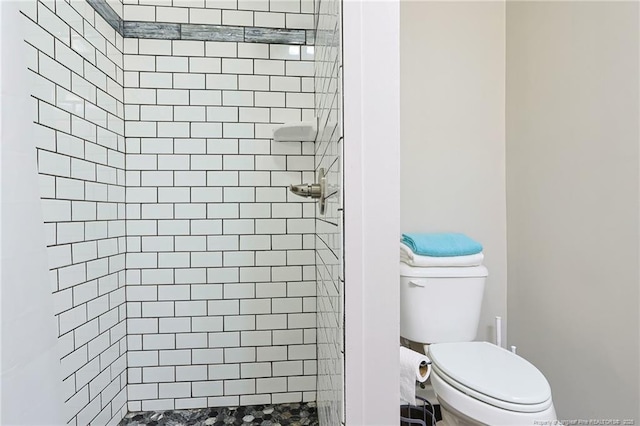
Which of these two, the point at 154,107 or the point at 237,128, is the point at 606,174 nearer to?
the point at 237,128

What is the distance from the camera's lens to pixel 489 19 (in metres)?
1.89

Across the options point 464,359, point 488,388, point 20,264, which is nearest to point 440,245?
point 464,359

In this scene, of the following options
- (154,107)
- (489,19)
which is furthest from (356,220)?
(489,19)

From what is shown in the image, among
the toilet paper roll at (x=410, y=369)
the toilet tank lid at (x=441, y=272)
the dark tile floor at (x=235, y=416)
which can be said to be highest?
the toilet tank lid at (x=441, y=272)

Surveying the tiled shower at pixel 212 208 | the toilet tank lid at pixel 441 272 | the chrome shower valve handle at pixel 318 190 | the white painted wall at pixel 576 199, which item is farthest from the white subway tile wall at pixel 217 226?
the white painted wall at pixel 576 199

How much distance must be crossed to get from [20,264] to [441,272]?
1.52 meters

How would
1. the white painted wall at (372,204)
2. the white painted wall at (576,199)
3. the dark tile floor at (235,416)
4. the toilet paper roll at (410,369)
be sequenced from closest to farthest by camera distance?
the white painted wall at (372,204)
the toilet paper roll at (410,369)
the white painted wall at (576,199)
the dark tile floor at (235,416)

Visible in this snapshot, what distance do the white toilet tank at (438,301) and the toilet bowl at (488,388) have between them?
0.14 meters

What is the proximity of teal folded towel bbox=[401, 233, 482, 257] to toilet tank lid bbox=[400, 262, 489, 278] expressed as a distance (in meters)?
0.07

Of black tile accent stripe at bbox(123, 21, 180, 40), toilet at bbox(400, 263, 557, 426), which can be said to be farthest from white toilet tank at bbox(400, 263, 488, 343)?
black tile accent stripe at bbox(123, 21, 180, 40)

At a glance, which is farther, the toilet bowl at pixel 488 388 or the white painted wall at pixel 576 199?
the white painted wall at pixel 576 199

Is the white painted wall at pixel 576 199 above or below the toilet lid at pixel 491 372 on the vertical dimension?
above

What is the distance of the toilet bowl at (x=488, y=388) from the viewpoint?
3.73ft

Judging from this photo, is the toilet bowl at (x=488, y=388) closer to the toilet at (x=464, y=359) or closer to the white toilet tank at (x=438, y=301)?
the toilet at (x=464, y=359)
